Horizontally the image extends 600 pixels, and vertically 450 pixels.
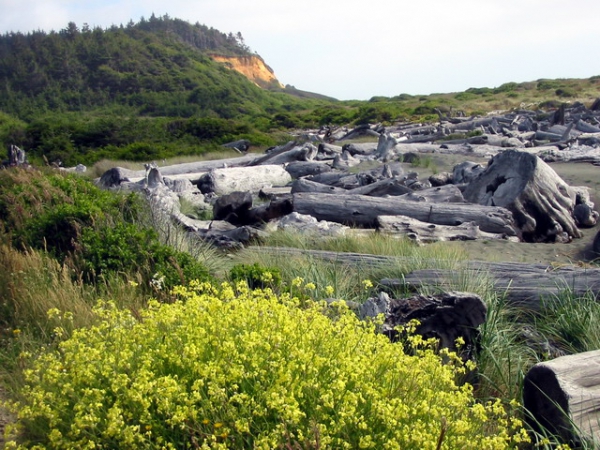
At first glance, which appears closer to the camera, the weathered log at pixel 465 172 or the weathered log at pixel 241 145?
the weathered log at pixel 465 172

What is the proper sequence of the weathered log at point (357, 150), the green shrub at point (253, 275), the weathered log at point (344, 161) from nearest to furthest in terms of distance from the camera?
the green shrub at point (253, 275), the weathered log at point (344, 161), the weathered log at point (357, 150)

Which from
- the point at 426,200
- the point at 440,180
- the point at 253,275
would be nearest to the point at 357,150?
the point at 440,180

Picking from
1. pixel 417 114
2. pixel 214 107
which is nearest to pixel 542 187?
pixel 417 114

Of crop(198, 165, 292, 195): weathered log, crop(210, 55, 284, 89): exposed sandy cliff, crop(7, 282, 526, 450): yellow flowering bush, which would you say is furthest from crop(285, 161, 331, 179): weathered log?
crop(210, 55, 284, 89): exposed sandy cliff

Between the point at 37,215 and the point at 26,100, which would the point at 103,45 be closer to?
the point at 26,100

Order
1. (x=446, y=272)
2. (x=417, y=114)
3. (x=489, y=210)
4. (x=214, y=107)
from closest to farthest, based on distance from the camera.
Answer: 1. (x=446, y=272)
2. (x=489, y=210)
3. (x=417, y=114)
4. (x=214, y=107)

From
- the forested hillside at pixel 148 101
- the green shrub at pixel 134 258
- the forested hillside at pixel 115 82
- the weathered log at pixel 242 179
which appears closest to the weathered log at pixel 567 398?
the green shrub at pixel 134 258

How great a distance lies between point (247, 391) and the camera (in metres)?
2.97

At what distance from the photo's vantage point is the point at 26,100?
5962 centimetres

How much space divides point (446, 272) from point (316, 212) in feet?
14.0

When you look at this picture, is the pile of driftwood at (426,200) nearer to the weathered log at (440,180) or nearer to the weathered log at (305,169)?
the weathered log at (440,180)

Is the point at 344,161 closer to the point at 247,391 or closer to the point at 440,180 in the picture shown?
the point at 440,180

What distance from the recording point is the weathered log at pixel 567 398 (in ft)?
11.3

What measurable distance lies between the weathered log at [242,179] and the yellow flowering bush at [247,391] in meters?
10.5
